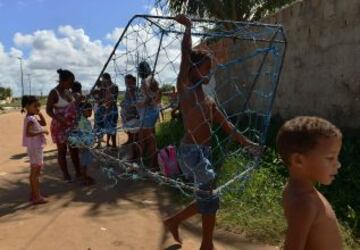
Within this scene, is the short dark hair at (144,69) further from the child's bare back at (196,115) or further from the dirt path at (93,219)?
the child's bare back at (196,115)

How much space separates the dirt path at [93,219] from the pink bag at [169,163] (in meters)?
0.47

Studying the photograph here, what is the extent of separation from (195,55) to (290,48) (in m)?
4.76

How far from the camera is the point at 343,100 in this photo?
6.82 meters

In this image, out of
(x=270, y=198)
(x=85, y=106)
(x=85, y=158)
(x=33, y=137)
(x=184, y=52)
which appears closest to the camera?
(x=184, y=52)

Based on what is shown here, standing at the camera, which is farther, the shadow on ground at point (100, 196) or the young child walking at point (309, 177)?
the shadow on ground at point (100, 196)

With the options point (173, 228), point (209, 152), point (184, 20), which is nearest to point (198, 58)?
point (184, 20)

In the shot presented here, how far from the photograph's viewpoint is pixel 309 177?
2.17 metres

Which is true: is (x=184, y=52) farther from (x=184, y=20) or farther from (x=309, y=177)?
(x=309, y=177)

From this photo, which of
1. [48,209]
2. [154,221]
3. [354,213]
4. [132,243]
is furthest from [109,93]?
[354,213]

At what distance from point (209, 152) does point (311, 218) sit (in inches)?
82.8

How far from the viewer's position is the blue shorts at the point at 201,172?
3951 millimetres

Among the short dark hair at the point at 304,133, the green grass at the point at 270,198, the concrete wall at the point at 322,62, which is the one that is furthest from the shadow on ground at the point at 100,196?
the short dark hair at the point at 304,133

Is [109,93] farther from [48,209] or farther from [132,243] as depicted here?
[132,243]

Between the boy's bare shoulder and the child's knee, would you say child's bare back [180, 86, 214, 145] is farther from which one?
the boy's bare shoulder
